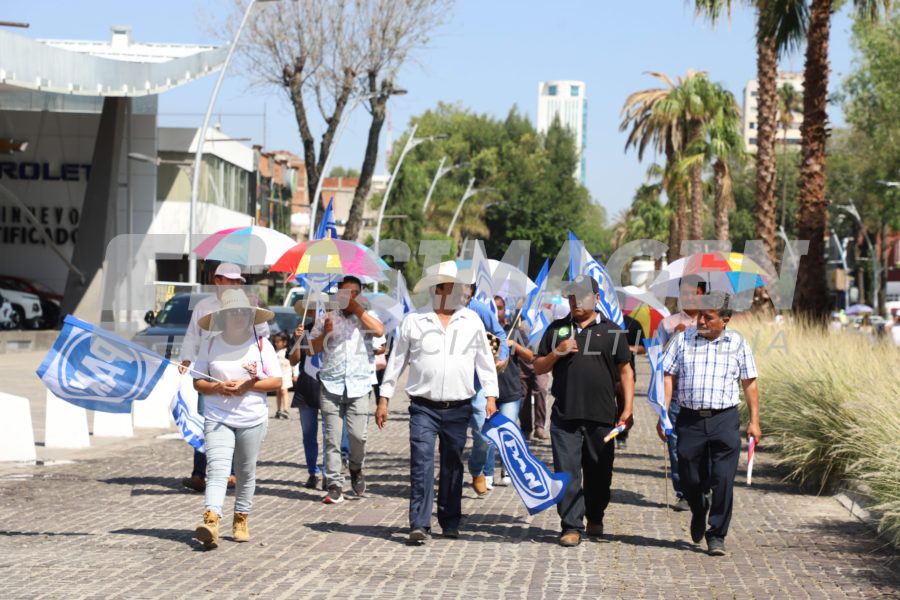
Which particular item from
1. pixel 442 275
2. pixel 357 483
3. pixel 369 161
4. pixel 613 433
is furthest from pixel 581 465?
pixel 369 161

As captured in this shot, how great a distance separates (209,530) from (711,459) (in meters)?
3.37

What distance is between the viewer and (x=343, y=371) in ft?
36.2

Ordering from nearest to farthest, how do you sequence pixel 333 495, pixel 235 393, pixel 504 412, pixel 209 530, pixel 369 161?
pixel 209 530 → pixel 235 393 → pixel 333 495 → pixel 504 412 → pixel 369 161

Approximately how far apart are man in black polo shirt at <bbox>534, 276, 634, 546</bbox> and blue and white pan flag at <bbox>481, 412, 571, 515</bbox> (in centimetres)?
8

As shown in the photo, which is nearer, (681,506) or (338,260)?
(681,506)

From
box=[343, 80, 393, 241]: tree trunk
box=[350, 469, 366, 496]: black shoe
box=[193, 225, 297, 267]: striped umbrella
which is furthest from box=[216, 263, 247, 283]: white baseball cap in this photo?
box=[343, 80, 393, 241]: tree trunk

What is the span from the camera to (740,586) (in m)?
7.99

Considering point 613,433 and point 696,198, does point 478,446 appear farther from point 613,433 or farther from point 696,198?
point 696,198

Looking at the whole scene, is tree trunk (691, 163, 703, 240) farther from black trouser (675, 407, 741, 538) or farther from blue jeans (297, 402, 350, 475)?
black trouser (675, 407, 741, 538)

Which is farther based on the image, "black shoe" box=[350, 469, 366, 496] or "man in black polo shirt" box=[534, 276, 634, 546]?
"black shoe" box=[350, 469, 366, 496]

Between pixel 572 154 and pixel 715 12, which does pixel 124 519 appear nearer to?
pixel 715 12

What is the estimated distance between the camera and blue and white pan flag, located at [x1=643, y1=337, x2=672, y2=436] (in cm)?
1037

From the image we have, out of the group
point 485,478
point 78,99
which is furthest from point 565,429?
point 78,99

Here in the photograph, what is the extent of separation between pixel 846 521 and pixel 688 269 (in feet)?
12.5
